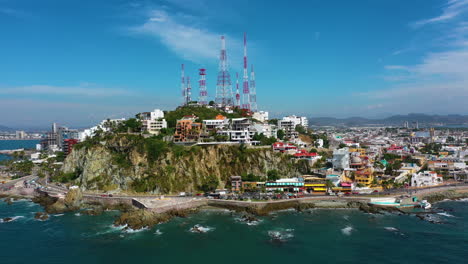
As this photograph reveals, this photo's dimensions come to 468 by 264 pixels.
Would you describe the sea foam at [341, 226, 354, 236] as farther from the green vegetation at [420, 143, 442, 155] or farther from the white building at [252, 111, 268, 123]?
the green vegetation at [420, 143, 442, 155]

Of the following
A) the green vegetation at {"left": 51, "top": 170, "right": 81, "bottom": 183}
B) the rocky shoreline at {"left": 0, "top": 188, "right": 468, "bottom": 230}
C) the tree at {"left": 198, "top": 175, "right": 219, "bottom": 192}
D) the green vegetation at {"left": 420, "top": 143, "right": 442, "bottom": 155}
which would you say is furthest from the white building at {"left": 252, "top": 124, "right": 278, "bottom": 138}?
the green vegetation at {"left": 420, "top": 143, "right": 442, "bottom": 155}

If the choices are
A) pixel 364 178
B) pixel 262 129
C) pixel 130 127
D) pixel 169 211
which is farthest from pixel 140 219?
pixel 262 129

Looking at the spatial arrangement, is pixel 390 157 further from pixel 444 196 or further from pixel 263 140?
pixel 263 140

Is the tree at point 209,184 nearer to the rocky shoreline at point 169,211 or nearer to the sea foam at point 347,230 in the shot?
the rocky shoreline at point 169,211

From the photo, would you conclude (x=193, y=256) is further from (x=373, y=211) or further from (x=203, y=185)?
(x=373, y=211)

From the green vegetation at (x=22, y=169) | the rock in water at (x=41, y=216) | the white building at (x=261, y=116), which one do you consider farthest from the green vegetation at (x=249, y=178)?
the green vegetation at (x=22, y=169)
